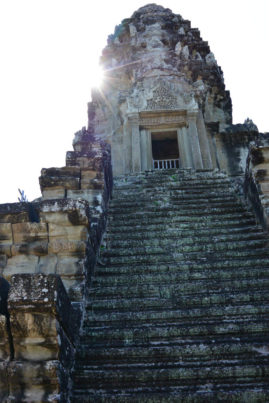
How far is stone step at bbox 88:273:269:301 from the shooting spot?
517 cm

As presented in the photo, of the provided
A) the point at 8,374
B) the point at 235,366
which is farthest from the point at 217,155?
the point at 8,374

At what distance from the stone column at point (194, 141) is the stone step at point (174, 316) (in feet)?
23.3

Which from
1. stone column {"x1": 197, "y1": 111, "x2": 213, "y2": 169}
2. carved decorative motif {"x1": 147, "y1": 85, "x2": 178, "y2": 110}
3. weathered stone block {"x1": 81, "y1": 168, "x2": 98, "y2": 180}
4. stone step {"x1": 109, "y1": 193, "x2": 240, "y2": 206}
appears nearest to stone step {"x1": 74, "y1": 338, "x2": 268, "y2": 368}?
weathered stone block {"x1": 81, "y1": 168, "x2": 98, "y2": 180}

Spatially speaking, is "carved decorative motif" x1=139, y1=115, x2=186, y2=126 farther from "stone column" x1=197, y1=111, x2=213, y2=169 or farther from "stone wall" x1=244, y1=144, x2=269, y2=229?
"stone wall" x1=244, y1=144, x2=269, y2=229

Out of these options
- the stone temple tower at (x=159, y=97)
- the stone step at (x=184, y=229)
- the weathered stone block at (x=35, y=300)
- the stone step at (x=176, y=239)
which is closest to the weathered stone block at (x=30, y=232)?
the stone step at (x=176, y=239)

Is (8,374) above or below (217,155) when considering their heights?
below

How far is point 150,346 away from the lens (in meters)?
4.31

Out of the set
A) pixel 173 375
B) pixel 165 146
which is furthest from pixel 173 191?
pixel 165 146

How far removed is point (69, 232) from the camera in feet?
17.5

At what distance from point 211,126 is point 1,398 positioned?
36.4ft

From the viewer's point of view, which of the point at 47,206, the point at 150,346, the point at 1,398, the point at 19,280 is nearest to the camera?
the point at 1,398

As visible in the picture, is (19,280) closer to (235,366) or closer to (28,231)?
(28,231)

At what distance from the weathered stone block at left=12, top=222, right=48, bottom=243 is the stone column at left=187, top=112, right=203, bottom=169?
6.88m

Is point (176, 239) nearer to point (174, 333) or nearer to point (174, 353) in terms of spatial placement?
point (174, 333)
